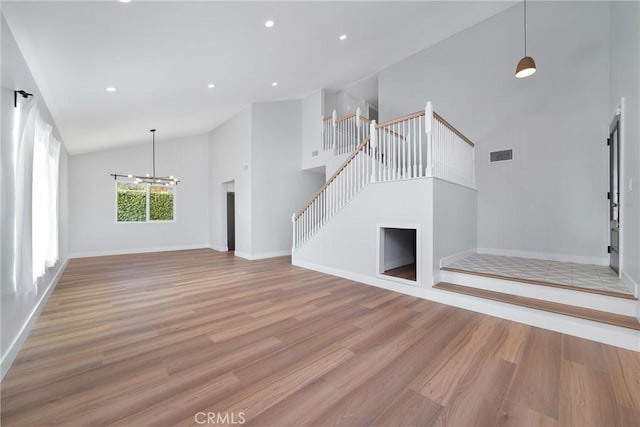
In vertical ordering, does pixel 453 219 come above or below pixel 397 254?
above

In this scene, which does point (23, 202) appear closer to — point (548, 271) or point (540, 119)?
point (548, 271)

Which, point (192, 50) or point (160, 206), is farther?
point (160, 206)

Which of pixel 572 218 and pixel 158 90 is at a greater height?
pixel 158 90

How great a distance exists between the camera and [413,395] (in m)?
1.67

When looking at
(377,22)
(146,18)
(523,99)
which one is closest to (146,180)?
(146,18)

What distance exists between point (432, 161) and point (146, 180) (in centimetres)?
830

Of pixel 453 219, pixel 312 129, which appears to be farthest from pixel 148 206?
pixel 453 219

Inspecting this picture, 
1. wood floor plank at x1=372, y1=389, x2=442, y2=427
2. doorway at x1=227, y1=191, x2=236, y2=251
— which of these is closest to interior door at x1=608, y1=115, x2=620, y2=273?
wood floor plank at x1=372, y1=389, x2=442, y2=427

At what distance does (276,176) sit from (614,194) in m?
6.58

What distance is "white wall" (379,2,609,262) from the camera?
424 centimetres

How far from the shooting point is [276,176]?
23.5 feet

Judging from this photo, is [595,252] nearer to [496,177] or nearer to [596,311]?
[496,177]

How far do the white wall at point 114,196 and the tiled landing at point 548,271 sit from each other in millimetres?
8305

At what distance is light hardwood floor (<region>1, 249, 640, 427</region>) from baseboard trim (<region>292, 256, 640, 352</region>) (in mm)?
111
